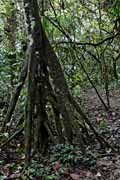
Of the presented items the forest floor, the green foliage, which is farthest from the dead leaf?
the green foliage

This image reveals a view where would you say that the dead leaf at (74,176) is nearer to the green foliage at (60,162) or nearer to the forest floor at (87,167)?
the forest floor at (87,167)

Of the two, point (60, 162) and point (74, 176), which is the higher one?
point (60, 162)

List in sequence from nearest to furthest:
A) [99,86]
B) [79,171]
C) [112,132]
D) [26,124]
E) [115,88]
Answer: [79,171]
[26,124]
[112,132]
[115,88]
[99,86]

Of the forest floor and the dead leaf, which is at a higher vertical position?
the forest floor

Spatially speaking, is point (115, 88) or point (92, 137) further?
point (115, 88)

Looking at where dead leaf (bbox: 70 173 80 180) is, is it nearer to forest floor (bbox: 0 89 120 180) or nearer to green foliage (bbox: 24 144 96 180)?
forest floor (bbox: 0 89 120 180)

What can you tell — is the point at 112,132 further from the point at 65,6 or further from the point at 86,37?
the point at 86,37

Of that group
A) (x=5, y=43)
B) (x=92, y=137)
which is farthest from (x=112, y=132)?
(x=5, y=43)

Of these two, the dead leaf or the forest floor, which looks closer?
the dead leaf

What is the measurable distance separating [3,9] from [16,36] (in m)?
0.76

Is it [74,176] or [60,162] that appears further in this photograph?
[60,162]

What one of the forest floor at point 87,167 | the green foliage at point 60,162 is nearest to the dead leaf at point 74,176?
the forest floor at point 87,167

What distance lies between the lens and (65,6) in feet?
31.8

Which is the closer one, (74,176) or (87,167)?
(74,176)
